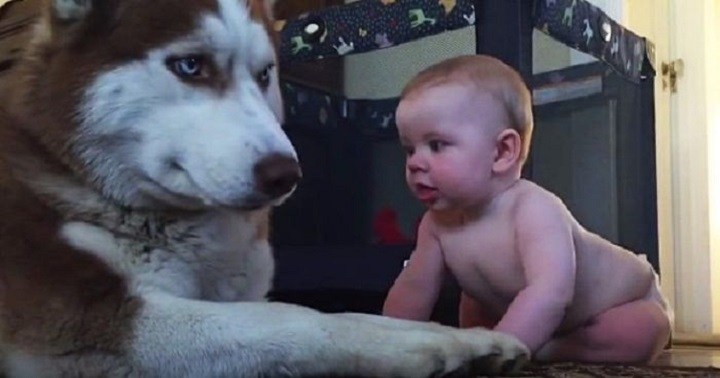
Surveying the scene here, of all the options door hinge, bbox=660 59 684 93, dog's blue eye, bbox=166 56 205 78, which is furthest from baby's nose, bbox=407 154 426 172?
door hinge, bbox=660 59 684 93

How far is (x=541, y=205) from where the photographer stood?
1410 mm

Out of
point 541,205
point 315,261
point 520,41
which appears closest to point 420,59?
point 520,41

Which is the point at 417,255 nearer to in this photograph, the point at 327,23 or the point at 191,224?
the point at 191,224

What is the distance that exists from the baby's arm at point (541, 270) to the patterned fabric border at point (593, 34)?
57 cm

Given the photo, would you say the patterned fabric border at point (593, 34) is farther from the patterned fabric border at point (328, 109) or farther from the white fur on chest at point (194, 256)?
the white fur on chest at point (194, 256)

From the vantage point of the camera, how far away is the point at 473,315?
162 centimetres

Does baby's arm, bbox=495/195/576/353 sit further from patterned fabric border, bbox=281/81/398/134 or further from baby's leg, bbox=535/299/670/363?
patterned fabric border, bbox=281/81/398/134

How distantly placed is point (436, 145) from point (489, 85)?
11 centimetres

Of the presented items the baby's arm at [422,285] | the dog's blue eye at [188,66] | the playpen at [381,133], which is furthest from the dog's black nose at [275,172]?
the playpen at [381,133]

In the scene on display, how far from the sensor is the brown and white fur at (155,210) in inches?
39.6

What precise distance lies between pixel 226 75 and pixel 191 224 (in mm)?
163

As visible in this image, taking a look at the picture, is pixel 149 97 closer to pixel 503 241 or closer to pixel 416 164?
pixel 416 164

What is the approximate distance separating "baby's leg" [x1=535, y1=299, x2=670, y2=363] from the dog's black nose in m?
0.57

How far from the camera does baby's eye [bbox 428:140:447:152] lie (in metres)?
1.41
